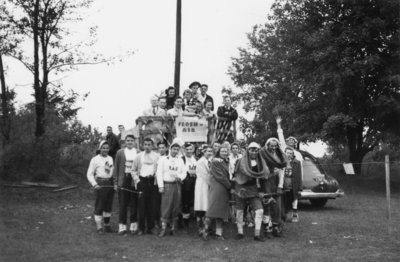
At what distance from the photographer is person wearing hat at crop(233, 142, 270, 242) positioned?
389 inches

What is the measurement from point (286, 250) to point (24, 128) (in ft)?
46.5

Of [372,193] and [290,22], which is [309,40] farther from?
[372,193]

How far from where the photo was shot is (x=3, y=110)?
17.5 meters

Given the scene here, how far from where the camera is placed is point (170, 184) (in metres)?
10.4

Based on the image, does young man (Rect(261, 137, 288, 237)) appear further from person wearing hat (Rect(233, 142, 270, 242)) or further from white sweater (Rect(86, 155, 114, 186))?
white sweater (Rect(86, 155, 114, 186))

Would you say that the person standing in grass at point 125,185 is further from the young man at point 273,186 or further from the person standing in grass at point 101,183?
the young man at point 273,186

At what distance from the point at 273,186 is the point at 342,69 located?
14.7m

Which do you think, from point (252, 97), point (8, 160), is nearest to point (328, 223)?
point (8, 160)

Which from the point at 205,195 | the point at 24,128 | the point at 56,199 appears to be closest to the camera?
the point at 205,195

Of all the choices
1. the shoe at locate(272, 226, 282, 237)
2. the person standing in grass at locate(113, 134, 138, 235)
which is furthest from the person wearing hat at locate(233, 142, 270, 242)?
the person standing in grass at locate(113, 134, 138, 235)

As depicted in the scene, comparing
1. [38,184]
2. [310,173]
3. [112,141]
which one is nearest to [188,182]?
[112,141]

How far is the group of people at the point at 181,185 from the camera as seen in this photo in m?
10.0

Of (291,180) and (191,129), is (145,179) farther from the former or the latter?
(291,180)

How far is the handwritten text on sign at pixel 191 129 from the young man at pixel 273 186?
2.89 m
